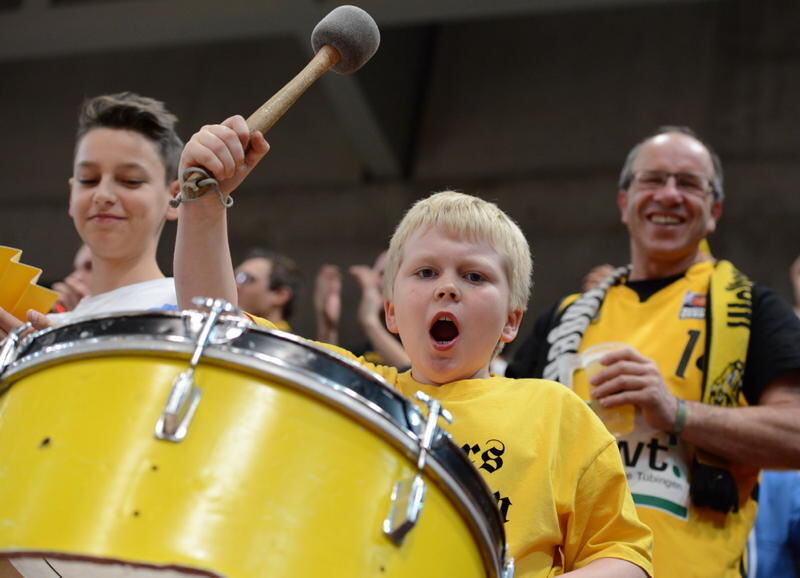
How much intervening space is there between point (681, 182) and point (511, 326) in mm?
1104

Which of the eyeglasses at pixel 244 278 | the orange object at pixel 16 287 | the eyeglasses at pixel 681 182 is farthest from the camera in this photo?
the eyeglasses at pixel 244 278

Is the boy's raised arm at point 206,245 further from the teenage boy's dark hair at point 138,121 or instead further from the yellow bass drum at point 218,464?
the teenage boy's dark hair at point 138,121

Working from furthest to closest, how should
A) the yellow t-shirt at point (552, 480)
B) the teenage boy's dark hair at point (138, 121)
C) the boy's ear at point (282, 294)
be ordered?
the boy's ear at point (282, 294), the teenage boy's dark hair at point (138, 121), the yellow t-shirt at point (552, 480)

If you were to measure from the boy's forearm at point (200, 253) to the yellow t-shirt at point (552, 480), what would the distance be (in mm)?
342

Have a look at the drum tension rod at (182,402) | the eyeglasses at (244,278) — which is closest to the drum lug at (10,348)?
the drum tension rod at (182,402)

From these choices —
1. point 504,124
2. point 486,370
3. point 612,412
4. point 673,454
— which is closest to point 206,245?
point 486,370

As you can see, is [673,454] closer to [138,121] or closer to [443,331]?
[443,331]

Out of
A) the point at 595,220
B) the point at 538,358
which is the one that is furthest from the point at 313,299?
the point at 538,358

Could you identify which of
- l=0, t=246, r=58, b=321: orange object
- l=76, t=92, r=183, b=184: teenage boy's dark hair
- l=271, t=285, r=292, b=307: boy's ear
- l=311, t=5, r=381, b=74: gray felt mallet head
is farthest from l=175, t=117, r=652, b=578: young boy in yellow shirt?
l=271, t=285, r=292, b=307: boy's ear

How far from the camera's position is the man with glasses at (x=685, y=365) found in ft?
6.90

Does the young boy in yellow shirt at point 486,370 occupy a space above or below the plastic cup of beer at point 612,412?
below

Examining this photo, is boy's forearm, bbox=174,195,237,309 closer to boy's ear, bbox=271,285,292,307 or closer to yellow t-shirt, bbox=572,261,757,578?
yellow t-shirt, bbox=572,261,757,578

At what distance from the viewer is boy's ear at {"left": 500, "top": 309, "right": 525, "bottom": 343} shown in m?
1.74

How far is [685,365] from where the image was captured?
91.2 inches
